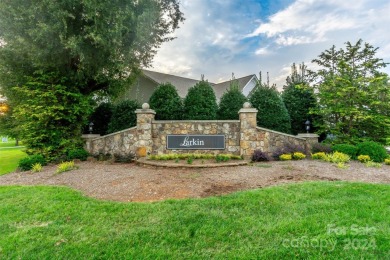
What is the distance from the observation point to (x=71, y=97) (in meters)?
7.89

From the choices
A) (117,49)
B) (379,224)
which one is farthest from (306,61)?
(379,224)

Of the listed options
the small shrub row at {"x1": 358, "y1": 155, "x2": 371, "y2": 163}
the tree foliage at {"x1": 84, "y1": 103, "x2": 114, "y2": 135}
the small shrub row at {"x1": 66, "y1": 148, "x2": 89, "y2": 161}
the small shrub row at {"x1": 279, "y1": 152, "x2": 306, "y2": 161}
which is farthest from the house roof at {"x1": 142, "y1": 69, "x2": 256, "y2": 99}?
the small shrub row at {"x1": 358, "y1": 155, "x2": 371, "y2": 163}

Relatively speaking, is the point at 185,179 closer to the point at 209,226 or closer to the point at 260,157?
the point at 209,226

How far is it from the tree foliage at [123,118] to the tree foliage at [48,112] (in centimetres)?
140

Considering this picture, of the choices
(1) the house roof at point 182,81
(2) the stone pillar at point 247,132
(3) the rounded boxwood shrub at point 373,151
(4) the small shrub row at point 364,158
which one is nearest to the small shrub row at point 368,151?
(3) the rounded boxwood shrub at point 373,151

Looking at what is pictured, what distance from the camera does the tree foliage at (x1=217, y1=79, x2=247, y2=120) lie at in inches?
346

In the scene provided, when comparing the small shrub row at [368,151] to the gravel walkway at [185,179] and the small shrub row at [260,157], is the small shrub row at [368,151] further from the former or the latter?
the small shrub row at [260,157]

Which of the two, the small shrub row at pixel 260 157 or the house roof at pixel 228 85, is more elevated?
the house roof at pixel 228 85

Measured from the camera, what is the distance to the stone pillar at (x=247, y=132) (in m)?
7.47

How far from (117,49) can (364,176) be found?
8.50 metres

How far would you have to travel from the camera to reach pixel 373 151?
6688 millimetres

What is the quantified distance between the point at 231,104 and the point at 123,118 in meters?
4.63

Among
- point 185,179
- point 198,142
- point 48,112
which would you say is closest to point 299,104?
point 198,142

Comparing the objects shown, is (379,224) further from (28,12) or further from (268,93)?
(28,12)
